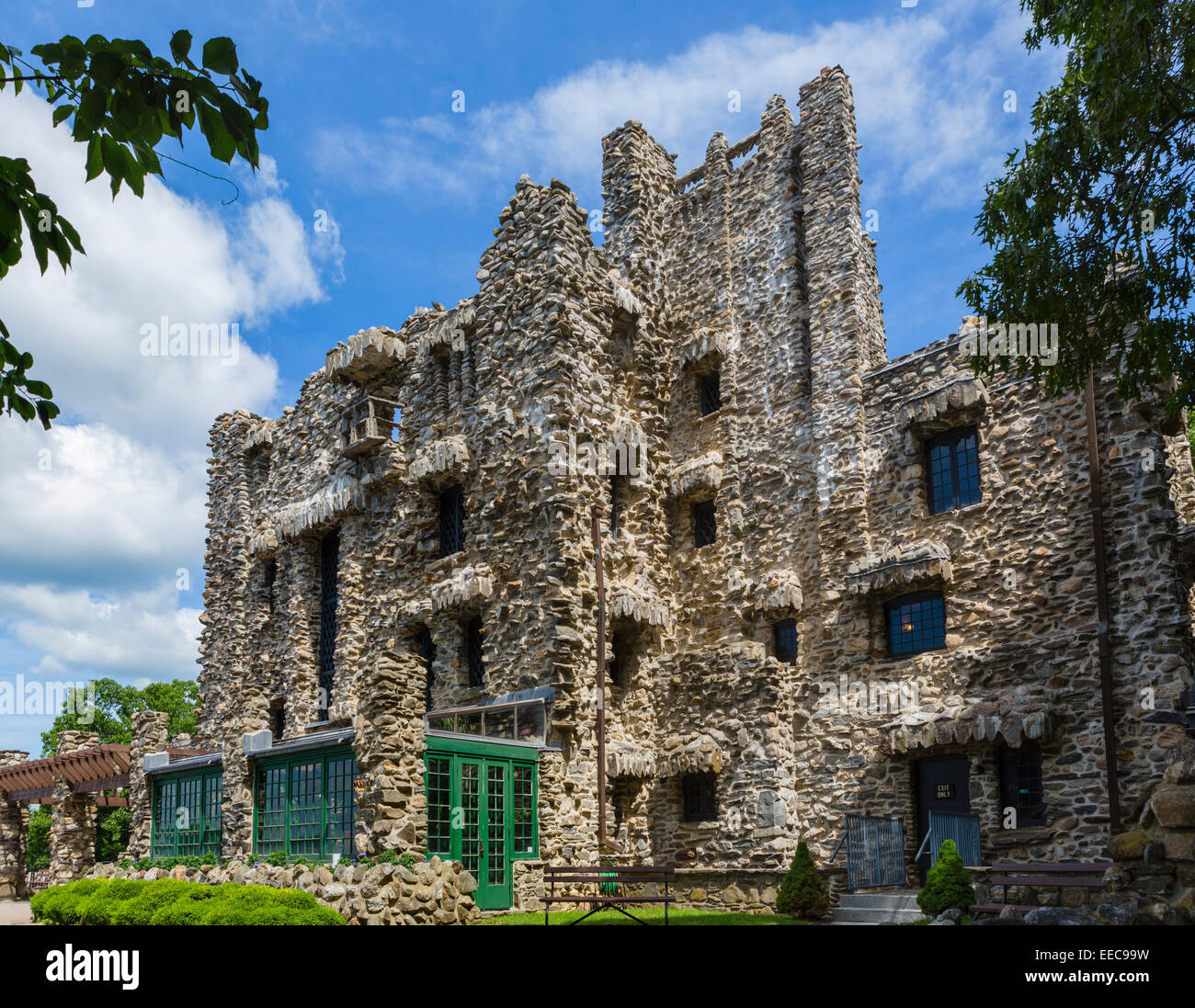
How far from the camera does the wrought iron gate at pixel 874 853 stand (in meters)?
19.5

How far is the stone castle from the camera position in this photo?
59.5 ft

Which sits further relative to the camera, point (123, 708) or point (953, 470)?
point (123, 708)

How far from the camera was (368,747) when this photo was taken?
16.2 meters

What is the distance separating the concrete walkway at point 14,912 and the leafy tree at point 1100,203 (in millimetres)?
21406

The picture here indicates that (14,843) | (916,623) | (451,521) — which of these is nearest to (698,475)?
(451,521)

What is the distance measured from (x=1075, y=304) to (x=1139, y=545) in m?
5.46

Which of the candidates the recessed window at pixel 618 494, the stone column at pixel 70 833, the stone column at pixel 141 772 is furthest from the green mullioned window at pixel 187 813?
the recessed window at pixel 618 494

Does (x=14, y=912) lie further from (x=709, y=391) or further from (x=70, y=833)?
(x=709, y=391)

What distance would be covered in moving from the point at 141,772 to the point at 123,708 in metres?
33.6

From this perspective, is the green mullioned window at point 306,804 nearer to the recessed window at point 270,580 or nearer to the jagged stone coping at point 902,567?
the jagged stone coping at point 902,567

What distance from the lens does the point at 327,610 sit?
1230 inches

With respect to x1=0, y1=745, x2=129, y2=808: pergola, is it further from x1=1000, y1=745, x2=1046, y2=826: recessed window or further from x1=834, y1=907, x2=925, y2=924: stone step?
x1=1000, y1=745, x2=1046, y2=826: recessed window
